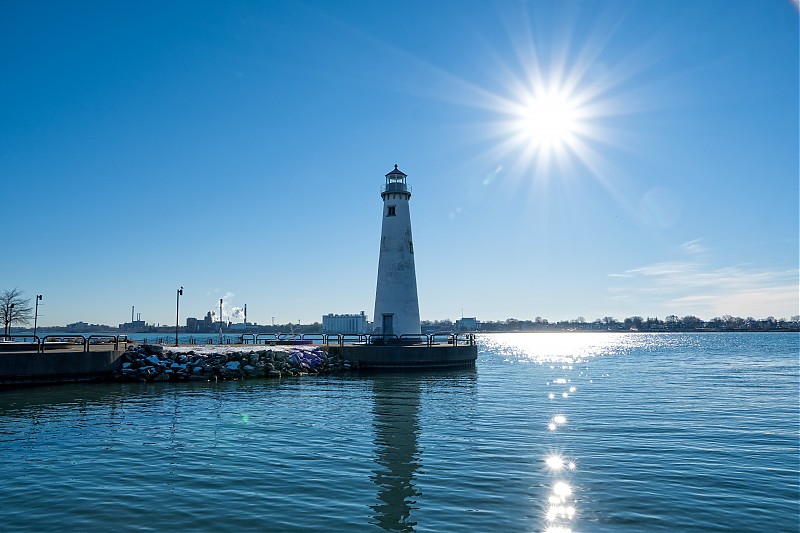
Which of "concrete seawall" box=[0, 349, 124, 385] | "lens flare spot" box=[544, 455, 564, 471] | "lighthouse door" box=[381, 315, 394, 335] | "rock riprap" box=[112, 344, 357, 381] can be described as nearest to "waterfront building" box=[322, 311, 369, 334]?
"lighthouse door" box=[381, 315, 394, 335]

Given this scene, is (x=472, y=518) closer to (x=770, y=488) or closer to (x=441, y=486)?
(x=441, y=486)

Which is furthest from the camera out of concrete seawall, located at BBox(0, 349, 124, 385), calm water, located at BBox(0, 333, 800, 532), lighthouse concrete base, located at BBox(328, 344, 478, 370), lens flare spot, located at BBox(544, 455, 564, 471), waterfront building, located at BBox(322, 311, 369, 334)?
waterfront building, located at BBox(322, 311, 369, 334)

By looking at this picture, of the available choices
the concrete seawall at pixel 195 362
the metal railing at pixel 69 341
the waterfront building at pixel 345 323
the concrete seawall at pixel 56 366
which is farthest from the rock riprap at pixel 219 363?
the waterfront building at pixel 345 323

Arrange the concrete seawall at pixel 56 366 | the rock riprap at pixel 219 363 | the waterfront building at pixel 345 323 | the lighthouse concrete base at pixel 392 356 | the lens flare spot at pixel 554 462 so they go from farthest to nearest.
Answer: the waterfront building at pixel 345 323 → the lighthouse concrete base at pixel 392 356 → the rock riprap at pixel 219 363 → the concrete seawall at pixel 56 366 → the lens flare spot at pixel 554 462

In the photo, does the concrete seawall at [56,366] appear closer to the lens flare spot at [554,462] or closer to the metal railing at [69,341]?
the metal railing at [69,341]

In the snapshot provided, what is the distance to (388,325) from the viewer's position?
3925 centimetres

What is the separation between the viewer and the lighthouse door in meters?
39.1

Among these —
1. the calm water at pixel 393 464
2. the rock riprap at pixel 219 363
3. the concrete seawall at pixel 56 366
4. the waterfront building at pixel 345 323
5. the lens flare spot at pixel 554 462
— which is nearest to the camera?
the calm water at pixel 393 464

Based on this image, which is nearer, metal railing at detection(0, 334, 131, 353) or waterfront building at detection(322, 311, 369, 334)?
metal railing at detection(0, 334, 131, 353)

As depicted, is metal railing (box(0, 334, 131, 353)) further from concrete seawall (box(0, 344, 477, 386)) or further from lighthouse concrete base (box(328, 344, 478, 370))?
lighthouse concrete base (box(328, 344, 478, 370))

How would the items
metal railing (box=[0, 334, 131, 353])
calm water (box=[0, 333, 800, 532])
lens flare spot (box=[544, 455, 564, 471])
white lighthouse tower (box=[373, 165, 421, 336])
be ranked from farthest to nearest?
white lighthouse tower (box=[373, 165, 421, 336]) → metal railing (box=[0, 334, 131, 353]) → lens flare spot (box=[544, 455, 564, 471]) → calm water (box=[0, 333, 800, 532])

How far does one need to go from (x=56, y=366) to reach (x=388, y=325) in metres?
19.8

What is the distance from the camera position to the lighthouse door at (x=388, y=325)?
39.1 metres

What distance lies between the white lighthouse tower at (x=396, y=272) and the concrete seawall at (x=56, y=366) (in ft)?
55.5
